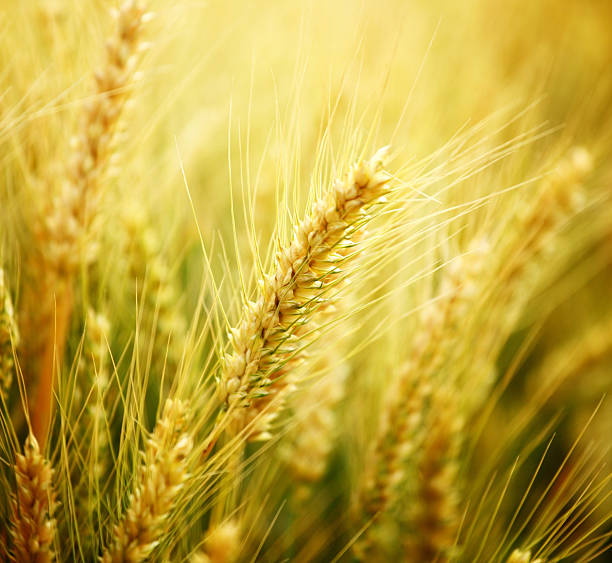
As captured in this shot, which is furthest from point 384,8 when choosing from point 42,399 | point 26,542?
point 26,542

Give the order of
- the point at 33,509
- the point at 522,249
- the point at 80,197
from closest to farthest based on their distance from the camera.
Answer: the point at 33,509 < the point at 80,197 < the point at 522,249

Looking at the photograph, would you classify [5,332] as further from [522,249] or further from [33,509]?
[522,249]

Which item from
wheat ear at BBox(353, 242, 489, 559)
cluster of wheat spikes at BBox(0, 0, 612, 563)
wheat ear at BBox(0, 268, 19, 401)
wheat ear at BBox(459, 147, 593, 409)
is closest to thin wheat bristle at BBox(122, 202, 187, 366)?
cluster of wheat spikes at BBox(0, 0, 612, 563)

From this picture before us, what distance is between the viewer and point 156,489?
0.42m

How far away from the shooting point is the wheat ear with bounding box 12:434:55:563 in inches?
16.2

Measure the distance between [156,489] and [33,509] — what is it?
0.34 feet

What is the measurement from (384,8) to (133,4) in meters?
0.85

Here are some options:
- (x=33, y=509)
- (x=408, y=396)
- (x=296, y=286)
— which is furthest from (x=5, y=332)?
(x=408, y=396)

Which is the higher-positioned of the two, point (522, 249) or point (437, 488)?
point (522, 249)

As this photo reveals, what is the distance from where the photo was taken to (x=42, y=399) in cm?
56

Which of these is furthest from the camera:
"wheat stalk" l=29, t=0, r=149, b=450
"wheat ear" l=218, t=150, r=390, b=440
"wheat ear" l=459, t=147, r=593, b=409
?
"wheat ear" l=459, t=147, r=593, b=409

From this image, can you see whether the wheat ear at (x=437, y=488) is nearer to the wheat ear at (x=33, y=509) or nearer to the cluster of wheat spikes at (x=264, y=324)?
the cluster of wheat spikes at (x=264, y=324)

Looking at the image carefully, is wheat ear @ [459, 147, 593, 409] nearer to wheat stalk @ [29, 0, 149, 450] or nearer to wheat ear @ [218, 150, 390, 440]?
wheat ear @ [218, 150, 390, 440]

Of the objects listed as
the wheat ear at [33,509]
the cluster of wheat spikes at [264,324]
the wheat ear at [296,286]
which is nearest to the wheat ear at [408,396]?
the cluster of wheat spikes at [264,324]
